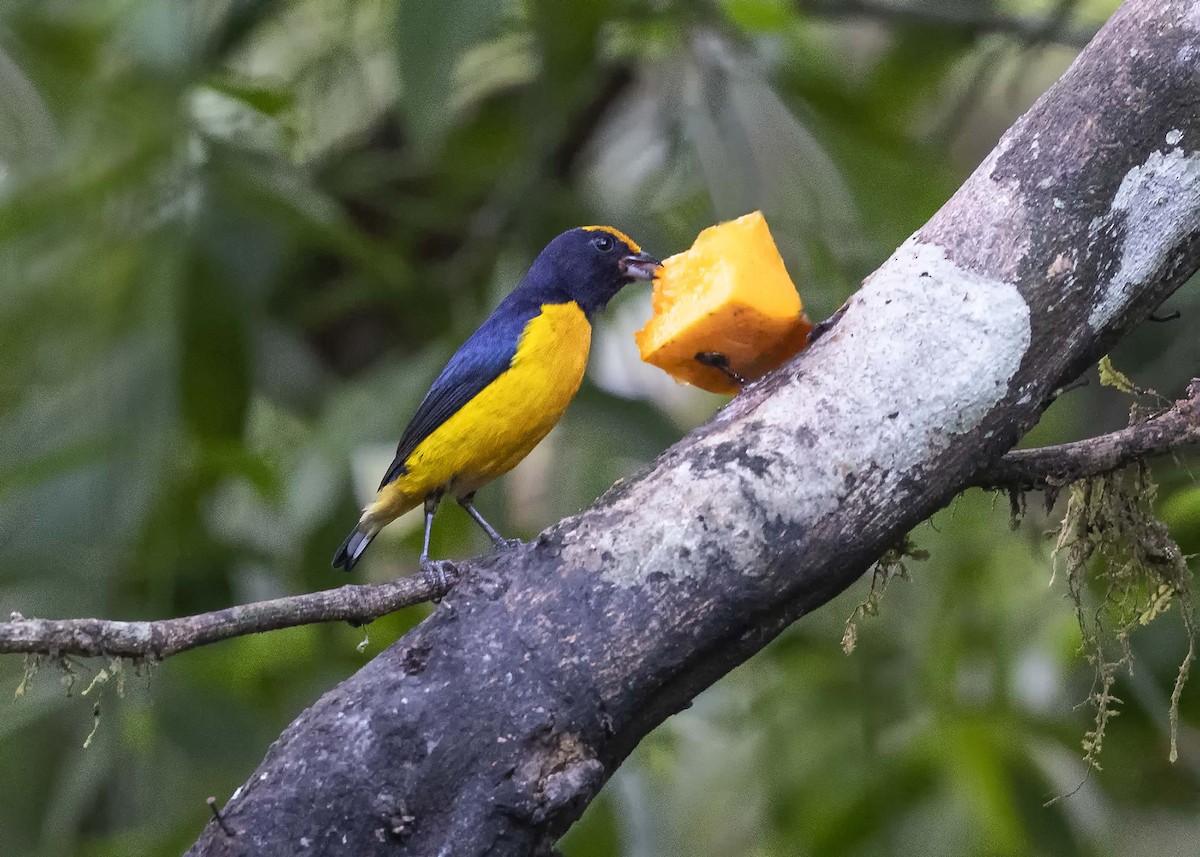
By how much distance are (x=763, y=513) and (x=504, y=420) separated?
127cm

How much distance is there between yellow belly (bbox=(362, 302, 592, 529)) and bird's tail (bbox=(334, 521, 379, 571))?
157mm

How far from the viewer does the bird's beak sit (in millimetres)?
3502

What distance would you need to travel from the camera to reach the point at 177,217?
4070mm

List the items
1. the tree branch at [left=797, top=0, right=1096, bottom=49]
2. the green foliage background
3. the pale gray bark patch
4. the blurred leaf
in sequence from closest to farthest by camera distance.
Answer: the pale gray bark patch
the blurred leaf
the green foliage background
the tree branch at [left=797, top=0, right=1096, bottom=49]

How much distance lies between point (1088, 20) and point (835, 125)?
1878 millimetres

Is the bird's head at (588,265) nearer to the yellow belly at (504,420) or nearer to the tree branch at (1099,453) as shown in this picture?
the yellow belly at (504,420)

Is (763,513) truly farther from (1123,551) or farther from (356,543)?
(356,543)

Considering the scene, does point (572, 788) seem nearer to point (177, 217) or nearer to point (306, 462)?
point (306, 462)

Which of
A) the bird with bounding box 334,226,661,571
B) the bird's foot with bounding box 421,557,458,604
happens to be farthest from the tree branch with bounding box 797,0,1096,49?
the bird's foot with bounding box 421,557,458,604

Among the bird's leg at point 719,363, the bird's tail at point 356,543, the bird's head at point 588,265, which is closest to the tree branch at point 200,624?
the bird's leg at point 719,363

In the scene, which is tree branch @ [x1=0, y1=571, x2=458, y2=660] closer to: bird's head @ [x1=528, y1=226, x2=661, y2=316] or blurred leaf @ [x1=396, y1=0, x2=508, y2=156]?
blurred leaf @ [x1=396, y1=0, x2=508, y2=156]

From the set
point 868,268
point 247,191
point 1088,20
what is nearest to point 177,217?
point 247,191

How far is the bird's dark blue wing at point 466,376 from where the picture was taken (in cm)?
318

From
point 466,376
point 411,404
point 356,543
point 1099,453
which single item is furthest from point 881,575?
point 411,404
